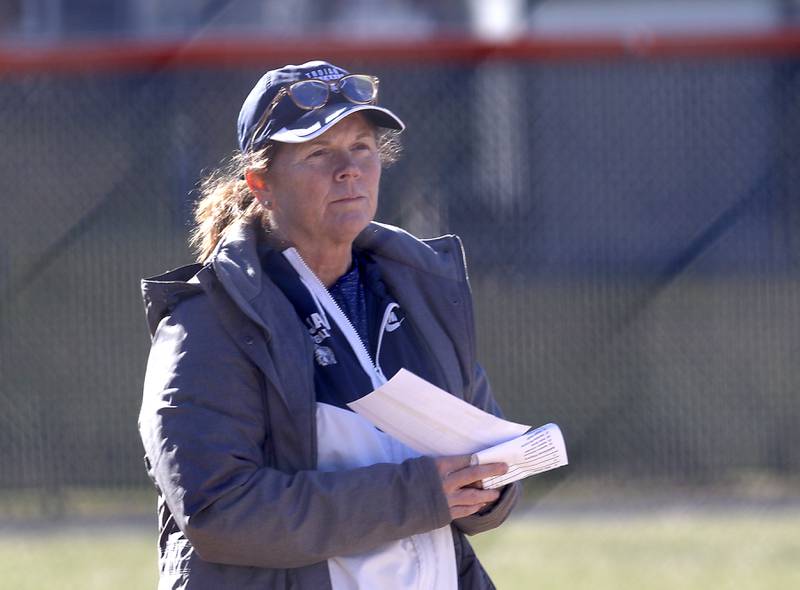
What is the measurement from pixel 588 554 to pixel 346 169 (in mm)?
3500

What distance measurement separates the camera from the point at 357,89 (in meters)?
2.67

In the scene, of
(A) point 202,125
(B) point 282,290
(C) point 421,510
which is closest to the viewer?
(C) point 421,510

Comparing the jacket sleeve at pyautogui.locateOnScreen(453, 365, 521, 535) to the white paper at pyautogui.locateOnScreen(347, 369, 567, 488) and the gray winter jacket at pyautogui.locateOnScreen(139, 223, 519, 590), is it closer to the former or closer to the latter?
the white paper at pyautogui.locateOnScreen(347, 369, 567, 488)

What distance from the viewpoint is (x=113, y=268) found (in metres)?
5.99

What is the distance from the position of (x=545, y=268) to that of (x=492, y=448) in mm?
3561

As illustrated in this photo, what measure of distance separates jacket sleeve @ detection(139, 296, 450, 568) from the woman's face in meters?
0.34

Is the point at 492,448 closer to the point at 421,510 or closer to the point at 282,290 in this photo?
the point at 421,510

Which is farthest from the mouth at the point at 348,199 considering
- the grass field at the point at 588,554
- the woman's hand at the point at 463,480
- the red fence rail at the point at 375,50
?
the red fence rail at the point at 375,50

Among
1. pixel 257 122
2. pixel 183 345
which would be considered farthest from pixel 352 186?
pixel 183 345

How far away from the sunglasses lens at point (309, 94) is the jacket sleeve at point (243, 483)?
18.2 inches

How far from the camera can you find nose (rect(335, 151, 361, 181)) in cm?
264

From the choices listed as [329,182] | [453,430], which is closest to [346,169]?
[329,182]

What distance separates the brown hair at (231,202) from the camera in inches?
105

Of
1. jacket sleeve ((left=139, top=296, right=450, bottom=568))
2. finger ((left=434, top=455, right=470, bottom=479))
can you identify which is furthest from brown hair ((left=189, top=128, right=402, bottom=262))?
finger ((left=434, top=455, right=470, bottom=479))
